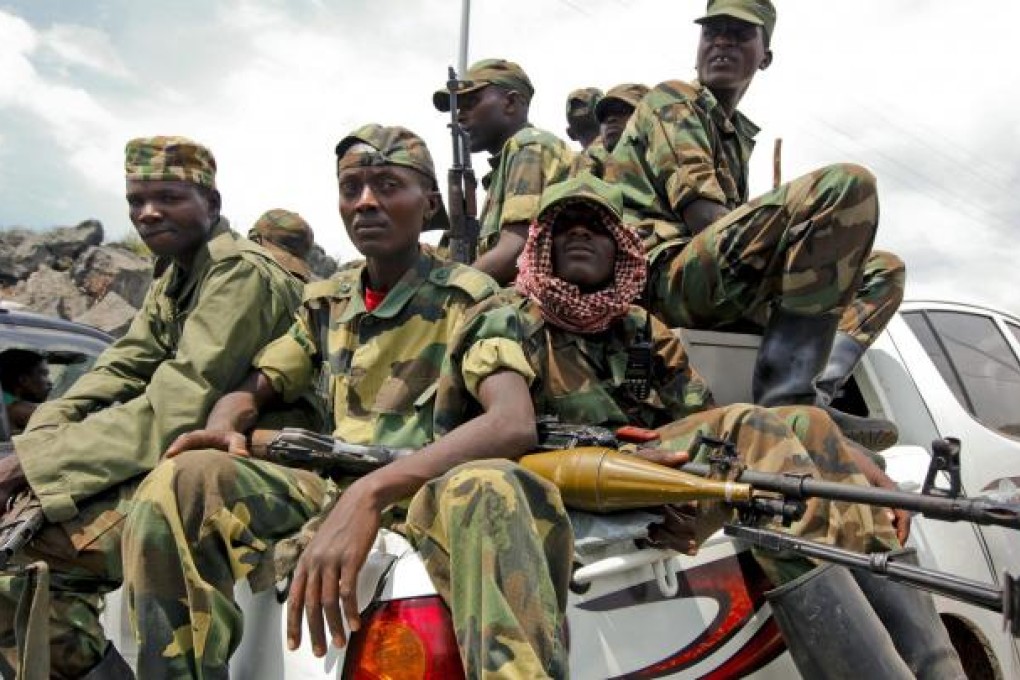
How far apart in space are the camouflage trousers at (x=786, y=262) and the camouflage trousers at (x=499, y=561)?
1.53m

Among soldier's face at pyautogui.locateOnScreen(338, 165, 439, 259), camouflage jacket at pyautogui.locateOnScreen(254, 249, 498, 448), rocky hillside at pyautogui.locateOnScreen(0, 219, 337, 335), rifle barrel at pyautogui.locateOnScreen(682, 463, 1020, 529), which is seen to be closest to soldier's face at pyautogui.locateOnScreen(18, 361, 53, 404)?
camouflage jacket at pyautogui.locateOnScreen(254, 249, 498, 448)

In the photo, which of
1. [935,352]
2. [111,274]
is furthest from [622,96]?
[111,274]

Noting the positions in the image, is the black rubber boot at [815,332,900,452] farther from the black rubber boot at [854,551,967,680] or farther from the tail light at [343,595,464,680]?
the tail light at [343,595,464,680]

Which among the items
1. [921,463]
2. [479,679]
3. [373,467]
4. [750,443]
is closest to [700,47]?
[921,463]

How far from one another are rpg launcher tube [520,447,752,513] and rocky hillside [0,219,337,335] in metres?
14.2

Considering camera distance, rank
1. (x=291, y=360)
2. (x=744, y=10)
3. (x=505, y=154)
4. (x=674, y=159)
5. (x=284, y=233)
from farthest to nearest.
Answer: (x=284, y=233), (x=505, y=154), (x=744, y=10), (x=674, y=159), (x=291, y=360)

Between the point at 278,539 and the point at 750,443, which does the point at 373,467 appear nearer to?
the point at 278,539

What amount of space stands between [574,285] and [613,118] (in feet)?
9.96

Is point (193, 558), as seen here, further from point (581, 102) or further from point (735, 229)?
point (581, 102)

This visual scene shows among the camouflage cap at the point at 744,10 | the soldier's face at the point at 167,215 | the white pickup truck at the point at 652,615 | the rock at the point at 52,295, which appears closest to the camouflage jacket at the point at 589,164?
the camouflage cap at the point at 744,10

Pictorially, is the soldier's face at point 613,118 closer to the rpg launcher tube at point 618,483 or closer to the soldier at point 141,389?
the soldier at point 141,389

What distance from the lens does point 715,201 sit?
148 inches

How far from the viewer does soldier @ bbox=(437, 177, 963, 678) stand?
90.4 inches

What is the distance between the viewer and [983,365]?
4156mm
